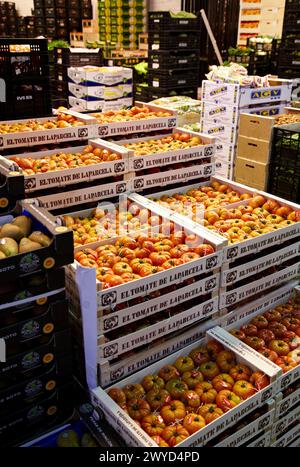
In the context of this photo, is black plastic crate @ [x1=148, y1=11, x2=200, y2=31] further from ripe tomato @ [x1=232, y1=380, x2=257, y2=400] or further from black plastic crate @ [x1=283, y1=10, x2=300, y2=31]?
ripe tomato @ [x1=232, y1=380, x2=257, y2=400]

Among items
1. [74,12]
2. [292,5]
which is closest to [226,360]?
[292,5]

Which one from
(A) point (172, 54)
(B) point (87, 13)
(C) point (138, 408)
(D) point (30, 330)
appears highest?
(B) point (87, 13)

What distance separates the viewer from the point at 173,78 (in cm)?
750

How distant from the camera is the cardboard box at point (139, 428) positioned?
2018mm

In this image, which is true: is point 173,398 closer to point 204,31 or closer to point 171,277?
A: point 171,277

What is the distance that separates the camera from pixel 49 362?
2.10 metres

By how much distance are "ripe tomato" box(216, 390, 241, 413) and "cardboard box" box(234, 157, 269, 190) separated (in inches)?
119

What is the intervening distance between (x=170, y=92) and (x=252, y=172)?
10.1 ft

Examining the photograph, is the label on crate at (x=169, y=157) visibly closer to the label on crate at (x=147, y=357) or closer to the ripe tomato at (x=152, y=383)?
the label on crate at (x=147, y=357)

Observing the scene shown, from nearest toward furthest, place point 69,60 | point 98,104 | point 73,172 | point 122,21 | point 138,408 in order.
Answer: point 138,408, point 73,172, point 98,104, point 69,60, point 122,21

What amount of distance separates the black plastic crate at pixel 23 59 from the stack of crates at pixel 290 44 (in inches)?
179

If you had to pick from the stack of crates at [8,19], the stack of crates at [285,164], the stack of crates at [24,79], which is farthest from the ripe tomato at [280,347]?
the stack of crates at [8,19]

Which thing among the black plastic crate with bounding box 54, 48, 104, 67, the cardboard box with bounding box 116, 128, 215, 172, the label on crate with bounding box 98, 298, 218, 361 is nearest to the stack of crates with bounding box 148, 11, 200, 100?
the black plastic crate with bounding box 54, 48, 104, 67

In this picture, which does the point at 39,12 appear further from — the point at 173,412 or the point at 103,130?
the point at 173,412
